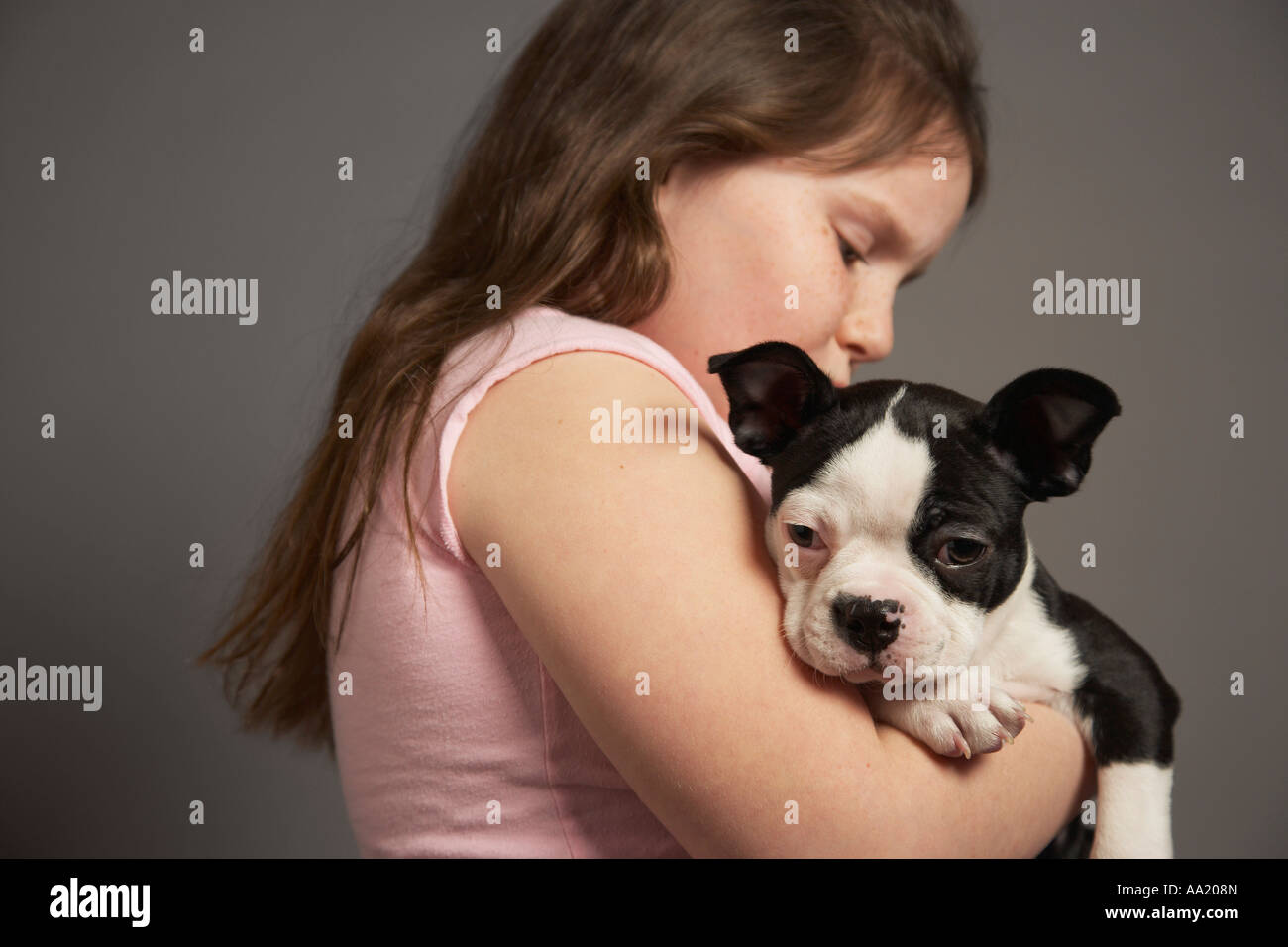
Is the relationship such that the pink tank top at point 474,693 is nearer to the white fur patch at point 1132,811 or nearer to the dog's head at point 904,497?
the dog's head at point 904,497

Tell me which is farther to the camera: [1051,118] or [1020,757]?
[1051,118]

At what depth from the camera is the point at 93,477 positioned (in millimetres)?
2057

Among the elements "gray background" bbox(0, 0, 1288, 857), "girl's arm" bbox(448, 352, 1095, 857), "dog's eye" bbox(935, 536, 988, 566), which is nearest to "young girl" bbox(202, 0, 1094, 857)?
"girl's arm" bbox(448, 352, 1095, 857)

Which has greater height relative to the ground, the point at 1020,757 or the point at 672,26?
the point at 672,26

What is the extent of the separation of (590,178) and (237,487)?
1.26 m

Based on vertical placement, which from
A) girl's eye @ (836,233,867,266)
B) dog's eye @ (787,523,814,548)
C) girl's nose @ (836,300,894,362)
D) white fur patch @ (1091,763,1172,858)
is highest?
girl's eye @ (836,233,867,266)

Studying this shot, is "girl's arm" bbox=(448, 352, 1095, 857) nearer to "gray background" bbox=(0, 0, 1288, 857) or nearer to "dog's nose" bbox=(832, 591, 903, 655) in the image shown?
"dog's nose" bbox=(832, 591, 903, 655)

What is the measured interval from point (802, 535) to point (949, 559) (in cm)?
15

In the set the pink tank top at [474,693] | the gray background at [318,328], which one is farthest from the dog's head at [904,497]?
the gray background at [318,328]

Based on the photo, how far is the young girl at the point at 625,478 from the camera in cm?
91

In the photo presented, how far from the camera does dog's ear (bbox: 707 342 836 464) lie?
3.60ft

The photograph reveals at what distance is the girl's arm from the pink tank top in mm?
60

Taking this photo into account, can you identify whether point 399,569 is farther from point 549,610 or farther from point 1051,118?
point 1051,118

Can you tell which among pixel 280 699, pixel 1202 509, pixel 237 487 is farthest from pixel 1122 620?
pixel 237 487
